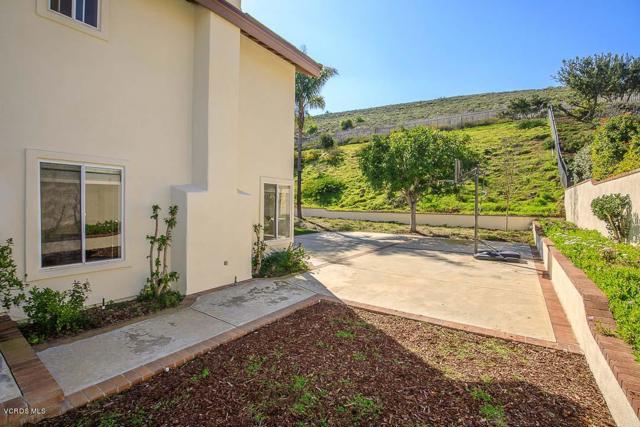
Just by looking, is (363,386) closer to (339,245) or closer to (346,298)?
(346,298)

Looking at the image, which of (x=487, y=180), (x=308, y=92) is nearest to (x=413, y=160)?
(x=308, y=92)

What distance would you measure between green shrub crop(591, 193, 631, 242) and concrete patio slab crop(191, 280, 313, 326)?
26.5 ft

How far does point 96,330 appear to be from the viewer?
4.64 metres

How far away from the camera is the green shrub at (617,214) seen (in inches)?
305

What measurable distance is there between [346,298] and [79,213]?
5152mm

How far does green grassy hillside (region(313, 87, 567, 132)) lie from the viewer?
173ft

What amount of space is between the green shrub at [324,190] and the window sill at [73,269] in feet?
75.6

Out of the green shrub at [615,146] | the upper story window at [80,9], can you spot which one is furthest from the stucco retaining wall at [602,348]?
the upper story window at [80,9]

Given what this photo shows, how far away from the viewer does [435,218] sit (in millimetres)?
21484

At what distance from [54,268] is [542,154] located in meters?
32.0

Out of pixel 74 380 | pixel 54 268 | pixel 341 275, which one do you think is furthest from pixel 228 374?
pixel 341 275

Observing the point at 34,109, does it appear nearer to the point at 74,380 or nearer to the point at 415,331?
the point at 74,380

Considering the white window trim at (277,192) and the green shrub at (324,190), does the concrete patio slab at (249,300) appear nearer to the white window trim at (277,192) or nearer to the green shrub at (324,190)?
the white window trim at (277,192)

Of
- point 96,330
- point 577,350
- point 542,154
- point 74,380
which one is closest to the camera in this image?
point 74,380
